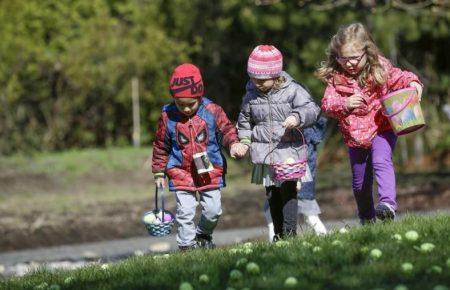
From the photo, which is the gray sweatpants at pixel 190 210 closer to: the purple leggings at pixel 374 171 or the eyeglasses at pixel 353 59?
the purple leggings at pixel 374 171

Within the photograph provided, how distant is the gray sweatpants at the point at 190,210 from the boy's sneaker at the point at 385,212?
1.24 metres

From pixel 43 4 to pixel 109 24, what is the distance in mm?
1597

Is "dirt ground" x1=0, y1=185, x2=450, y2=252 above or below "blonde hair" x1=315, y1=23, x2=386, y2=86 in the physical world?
below

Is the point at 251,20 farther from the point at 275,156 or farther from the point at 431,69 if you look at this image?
the point at 275,156

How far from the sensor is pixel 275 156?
854 cm

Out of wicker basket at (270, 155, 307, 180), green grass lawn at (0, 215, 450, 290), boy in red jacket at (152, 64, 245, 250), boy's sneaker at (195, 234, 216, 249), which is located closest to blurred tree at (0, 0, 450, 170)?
boy's sneaker at (195, 234, 216, 249)

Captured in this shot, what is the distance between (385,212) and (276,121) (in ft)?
3.47

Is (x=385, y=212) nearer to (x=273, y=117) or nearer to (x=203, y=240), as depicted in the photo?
(x=273, y=117)

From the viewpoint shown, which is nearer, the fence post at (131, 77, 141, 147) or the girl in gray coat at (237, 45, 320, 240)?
the girl in gray coat at (237, 45, 320, 240)

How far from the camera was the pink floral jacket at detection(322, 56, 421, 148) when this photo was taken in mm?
8547

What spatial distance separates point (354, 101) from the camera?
845cm

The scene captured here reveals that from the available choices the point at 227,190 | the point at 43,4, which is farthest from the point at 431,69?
the point at 43,4

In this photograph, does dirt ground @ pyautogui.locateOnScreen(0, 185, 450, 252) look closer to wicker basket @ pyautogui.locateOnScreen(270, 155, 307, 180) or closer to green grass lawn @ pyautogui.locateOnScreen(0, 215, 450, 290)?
wicker basket @ pyautogui.locateOnScreen(270, 155, 307, 180)

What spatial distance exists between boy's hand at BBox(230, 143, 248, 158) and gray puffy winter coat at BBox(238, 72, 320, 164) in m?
0.12
